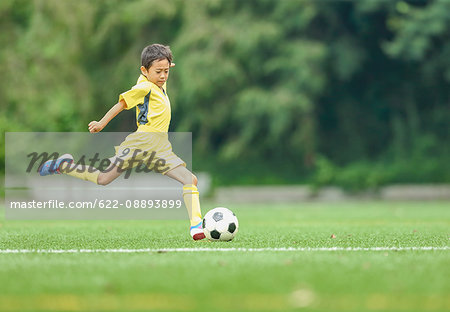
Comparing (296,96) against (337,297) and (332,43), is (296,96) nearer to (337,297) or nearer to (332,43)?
(332,43)

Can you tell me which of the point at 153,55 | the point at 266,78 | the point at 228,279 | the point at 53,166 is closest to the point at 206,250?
the point at 228,279

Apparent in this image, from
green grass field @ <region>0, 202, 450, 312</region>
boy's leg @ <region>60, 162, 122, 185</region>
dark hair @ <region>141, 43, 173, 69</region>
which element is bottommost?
green grass field @ <region>0, 202, 450, 312</region>

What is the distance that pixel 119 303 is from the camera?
155 inches

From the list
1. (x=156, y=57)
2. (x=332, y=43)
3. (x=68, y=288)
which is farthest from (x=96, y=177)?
(x=332, y=43)

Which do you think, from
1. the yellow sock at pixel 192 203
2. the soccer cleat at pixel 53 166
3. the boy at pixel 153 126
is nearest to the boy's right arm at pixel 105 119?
the boy at pixel 153 126

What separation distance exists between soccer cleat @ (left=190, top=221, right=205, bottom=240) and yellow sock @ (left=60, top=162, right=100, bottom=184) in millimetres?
1312

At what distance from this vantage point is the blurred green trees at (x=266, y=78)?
26.9m

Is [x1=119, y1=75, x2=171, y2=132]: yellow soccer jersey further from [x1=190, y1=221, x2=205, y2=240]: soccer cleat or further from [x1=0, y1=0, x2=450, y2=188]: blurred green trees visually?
[x1=0, y1=0, x2=450, y2=188]: blurred green trees

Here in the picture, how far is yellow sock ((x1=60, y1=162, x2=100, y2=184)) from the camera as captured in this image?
8.13m

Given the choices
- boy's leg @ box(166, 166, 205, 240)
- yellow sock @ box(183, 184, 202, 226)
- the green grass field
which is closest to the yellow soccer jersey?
boy's leg @ box(166, 166, 205, 240)

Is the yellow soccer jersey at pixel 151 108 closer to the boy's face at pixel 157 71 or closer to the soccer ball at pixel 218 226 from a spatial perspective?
the boy's face at pixel 157 71

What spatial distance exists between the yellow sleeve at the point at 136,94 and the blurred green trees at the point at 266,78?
17.0 m

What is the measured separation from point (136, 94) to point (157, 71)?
35 centimetres

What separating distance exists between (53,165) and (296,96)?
2062 cm
